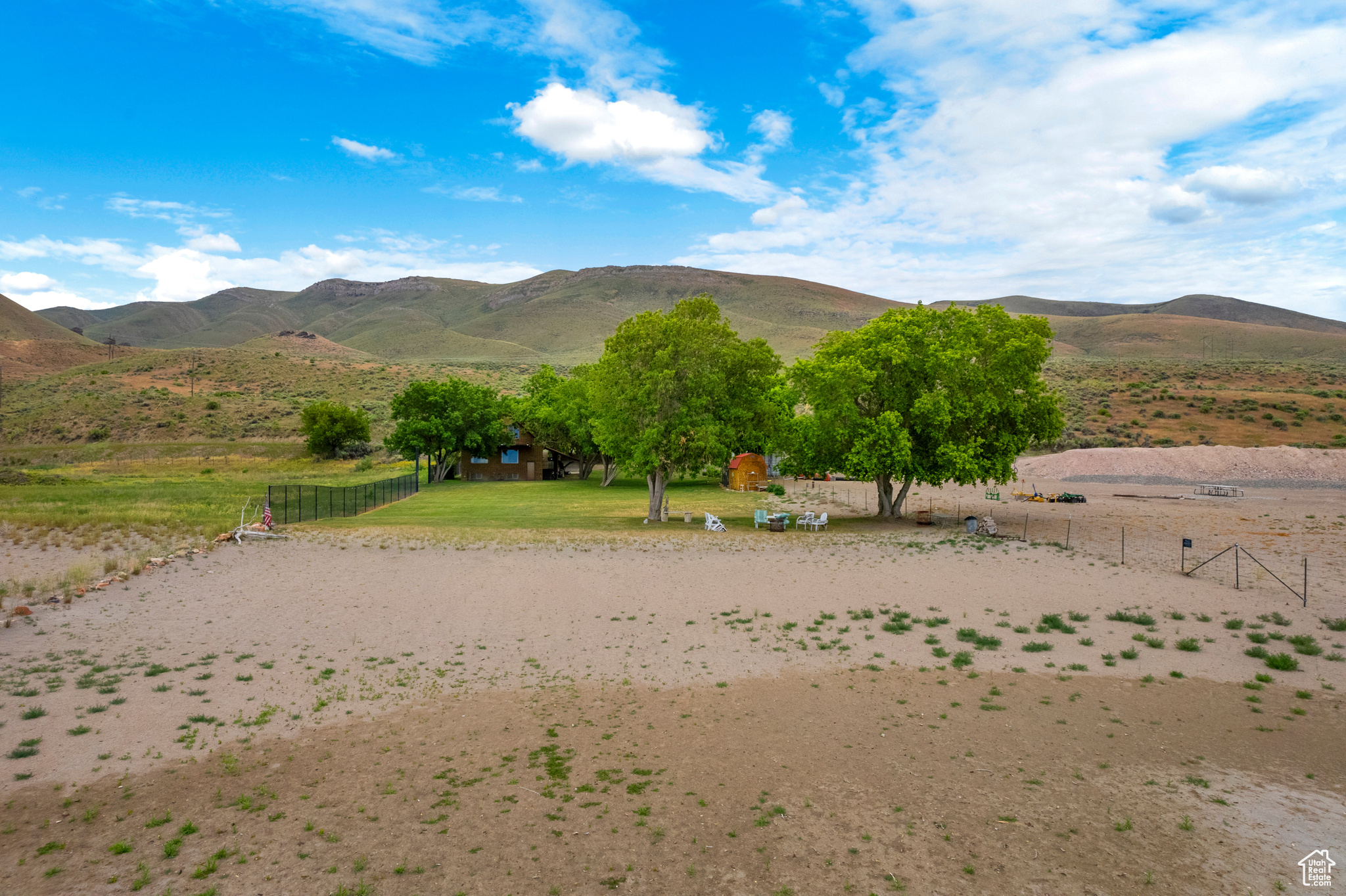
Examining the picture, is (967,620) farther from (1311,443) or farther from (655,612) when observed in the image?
(1311,443)

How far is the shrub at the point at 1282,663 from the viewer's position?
11.1m

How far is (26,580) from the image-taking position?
1709 centimetres

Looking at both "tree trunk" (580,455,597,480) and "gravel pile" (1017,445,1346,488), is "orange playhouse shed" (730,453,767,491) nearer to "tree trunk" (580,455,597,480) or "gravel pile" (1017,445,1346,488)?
"tree trunk" (580,455,597,480)

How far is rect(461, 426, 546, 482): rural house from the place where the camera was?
5669cm

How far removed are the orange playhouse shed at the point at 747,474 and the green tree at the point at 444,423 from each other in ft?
60.8

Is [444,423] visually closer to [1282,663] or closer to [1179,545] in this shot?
[1179,545]

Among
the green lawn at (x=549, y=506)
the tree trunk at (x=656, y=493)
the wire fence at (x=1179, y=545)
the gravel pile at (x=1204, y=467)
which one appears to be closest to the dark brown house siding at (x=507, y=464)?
the green lawn at (x=549, y=506)

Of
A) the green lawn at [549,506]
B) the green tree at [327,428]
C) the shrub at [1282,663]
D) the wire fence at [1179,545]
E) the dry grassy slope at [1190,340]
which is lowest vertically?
the green lawn at [549,506]

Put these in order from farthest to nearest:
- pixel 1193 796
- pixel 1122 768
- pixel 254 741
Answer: pixel 254 741 → pixel 1122 768 → pixel 1193 796

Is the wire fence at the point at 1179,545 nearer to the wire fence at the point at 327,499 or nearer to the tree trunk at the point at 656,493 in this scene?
the tree trunk at the point at 656,493

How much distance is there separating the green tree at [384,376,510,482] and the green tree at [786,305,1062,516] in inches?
1206

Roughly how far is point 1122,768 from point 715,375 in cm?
2159

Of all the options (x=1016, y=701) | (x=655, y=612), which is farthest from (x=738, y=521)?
(x=1016, y=701)

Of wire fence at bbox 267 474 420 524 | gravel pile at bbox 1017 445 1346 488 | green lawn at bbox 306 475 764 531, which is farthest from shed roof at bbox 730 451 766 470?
wire fence at bbox 267 474 420 524
